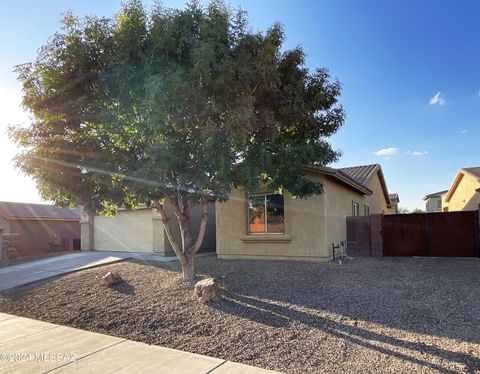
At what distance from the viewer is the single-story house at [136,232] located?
58.3 feet

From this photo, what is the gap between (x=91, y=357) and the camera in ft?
18.2

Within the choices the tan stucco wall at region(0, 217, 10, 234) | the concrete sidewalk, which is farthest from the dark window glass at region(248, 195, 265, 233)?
the tan stucco wall at region(0, 217, 10, 234)

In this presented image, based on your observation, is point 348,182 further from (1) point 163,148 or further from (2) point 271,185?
(1) point 163,148

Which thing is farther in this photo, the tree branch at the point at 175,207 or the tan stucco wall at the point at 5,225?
the tan stucco wall at the point at 5,225

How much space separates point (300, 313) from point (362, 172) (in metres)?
17.0

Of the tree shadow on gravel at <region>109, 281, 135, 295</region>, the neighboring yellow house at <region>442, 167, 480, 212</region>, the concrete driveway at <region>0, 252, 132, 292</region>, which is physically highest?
the neighboring yellow house at <region>442, 167, 480, 212</region>

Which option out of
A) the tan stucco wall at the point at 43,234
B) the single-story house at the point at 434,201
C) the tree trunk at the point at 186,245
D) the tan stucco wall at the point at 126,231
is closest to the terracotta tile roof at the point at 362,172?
the tan stucco wall at the point at 126,231

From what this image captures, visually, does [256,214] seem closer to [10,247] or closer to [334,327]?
[334,327]

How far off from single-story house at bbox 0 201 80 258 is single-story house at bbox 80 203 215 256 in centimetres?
519

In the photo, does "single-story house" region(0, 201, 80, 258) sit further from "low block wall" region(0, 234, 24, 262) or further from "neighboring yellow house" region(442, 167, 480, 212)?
"neighboring yellow house" region(442, 167, 480, 212)

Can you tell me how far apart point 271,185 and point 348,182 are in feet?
19.2

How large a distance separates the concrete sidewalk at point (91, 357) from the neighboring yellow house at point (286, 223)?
307 inches

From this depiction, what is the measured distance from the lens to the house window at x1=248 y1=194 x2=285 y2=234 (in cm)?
1368

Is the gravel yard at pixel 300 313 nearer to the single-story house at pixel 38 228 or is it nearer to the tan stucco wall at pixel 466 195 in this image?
the tan stucco wall at pixel 466 195
